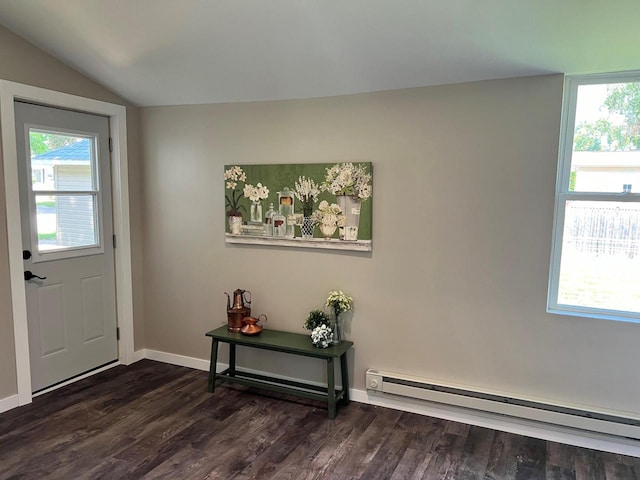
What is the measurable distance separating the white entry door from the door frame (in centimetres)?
6

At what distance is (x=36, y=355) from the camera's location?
3.30m

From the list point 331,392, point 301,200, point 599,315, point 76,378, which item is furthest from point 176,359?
point 599,315

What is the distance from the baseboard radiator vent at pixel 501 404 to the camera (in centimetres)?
261

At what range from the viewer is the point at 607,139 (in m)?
2.66

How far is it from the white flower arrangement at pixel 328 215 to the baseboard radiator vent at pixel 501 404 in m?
1.06

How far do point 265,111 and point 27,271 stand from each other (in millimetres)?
2005

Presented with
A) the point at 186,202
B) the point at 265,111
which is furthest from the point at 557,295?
the point at 186,202

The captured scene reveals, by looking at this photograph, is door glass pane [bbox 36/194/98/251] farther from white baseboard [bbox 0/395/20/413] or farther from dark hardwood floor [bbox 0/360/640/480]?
dark hardwood floor [bbox 0/360/640/480]

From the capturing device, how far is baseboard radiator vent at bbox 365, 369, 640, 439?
2607 millimetres

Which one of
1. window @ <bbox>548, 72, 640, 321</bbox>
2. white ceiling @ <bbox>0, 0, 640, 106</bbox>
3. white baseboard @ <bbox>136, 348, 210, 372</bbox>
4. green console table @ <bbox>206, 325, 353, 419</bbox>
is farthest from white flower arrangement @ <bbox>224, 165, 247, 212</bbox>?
window @ <bbox>548, 72, 640, 321</bbox>

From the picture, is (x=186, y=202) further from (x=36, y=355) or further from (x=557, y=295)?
(x=557, y=295)

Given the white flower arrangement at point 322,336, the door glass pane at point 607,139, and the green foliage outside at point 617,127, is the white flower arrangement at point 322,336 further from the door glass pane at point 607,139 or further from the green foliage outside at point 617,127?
the green foliage outside at point 617,127

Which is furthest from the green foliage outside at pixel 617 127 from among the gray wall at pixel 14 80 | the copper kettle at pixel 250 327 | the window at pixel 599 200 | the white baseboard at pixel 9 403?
the white baseboard at pixel 9 403

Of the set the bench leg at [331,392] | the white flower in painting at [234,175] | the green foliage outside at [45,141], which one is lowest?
the bench leg at [331,392]
